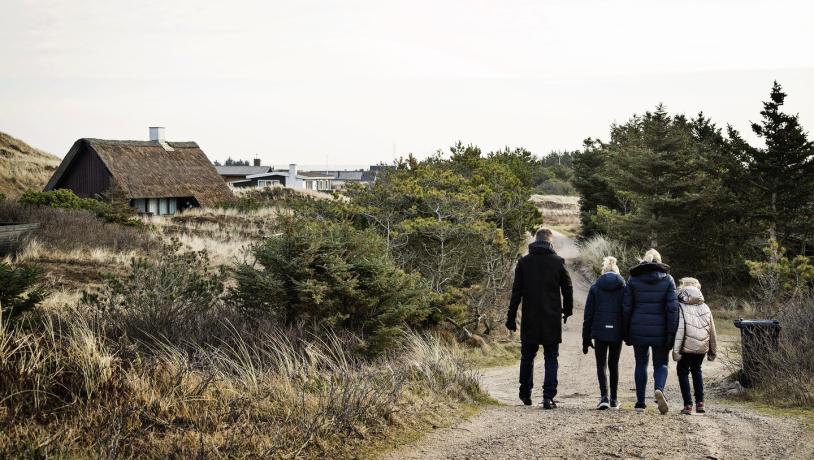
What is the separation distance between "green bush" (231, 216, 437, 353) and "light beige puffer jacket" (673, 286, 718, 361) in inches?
198

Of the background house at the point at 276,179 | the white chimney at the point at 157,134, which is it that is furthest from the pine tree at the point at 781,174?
the background house at the point at 276,179

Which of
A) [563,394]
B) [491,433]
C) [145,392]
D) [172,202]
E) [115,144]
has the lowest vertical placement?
[563,394]

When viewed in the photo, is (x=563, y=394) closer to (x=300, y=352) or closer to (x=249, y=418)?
(x=300, y=352)

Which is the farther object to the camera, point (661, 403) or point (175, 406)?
point (661, 403)

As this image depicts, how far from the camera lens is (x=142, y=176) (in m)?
45.1

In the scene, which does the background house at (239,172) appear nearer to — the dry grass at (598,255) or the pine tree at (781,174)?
the dry grass at (598,255)

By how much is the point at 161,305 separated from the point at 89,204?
84.0ft

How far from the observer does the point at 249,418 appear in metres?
6.22

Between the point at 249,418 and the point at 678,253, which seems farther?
the point at 678,253

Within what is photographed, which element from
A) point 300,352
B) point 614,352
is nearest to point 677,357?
point 614,352

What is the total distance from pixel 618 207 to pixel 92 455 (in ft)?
138

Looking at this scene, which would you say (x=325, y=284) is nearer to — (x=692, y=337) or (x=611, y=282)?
(x=611, y=282)

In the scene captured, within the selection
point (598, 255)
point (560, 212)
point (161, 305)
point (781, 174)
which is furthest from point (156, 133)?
point (161, 305)

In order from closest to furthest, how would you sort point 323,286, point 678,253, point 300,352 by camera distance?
point 300,352
point 323,286
point 678,253
